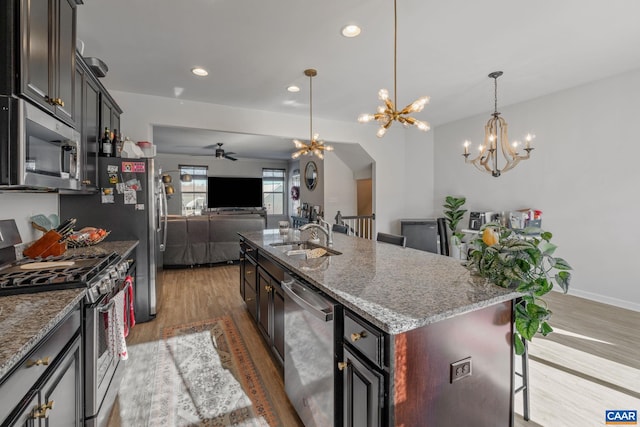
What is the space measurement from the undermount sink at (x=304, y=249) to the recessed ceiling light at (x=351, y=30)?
186 centimetres

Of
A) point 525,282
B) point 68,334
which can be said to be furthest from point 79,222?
point 525,282

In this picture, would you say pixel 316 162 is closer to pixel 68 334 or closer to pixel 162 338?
pixel 162 338

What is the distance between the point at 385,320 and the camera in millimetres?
996

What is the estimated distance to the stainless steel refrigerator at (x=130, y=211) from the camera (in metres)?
2.86

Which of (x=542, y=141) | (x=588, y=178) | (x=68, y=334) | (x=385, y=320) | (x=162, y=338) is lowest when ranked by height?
(x=162, y=338)

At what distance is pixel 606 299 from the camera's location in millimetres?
3578

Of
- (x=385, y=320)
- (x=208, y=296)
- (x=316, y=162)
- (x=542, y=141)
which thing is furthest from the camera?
(x=316, y=162)

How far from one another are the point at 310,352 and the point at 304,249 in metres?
1.17

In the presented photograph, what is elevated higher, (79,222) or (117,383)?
(79,222)

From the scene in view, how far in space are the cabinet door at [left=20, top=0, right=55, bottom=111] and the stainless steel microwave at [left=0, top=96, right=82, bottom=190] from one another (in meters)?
0.09

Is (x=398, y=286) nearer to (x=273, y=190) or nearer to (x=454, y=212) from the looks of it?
(x=454, y=212)

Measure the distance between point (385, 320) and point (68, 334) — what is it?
1.31 metres

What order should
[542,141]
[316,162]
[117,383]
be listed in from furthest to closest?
1. [316,162]
2. [542,141]
3. [117,383]

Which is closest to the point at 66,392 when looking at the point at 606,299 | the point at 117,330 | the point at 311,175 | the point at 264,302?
the point at 117,330
